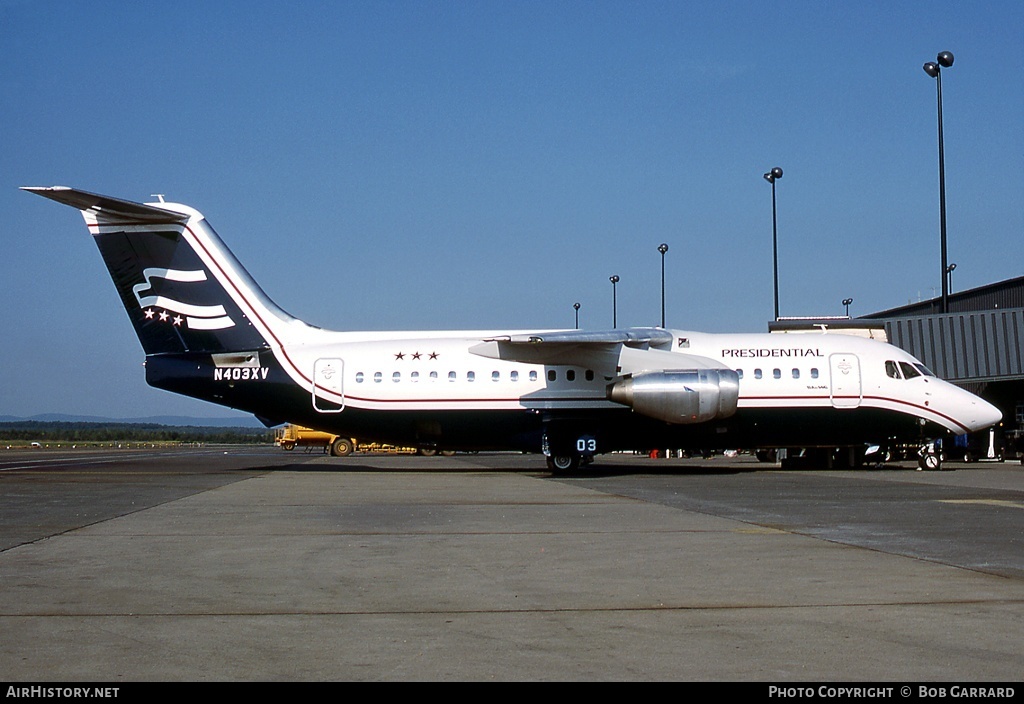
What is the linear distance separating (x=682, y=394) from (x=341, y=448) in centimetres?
3372

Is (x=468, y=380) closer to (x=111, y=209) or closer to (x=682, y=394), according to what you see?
(x=682, y=394)

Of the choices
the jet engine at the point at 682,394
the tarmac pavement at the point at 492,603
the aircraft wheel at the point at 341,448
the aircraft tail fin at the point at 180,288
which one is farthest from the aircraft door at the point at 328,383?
the aircraft wheel at the point at 341,448

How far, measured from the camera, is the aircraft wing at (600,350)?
→ 26547 mm

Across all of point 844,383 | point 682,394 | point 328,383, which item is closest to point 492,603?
point 682,394

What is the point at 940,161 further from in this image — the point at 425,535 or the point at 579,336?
the point at 425,535

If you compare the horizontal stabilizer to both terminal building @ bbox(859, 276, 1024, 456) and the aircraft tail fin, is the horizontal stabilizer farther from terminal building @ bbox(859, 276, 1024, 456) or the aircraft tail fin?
terminal building @ bbox(859, 276, 1024, 456)

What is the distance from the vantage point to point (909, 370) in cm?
2845

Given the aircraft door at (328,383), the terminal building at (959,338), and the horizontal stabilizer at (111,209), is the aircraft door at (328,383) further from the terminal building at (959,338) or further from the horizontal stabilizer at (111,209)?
the terminal building at (959,338)

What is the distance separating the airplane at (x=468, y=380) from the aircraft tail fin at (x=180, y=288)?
3cm

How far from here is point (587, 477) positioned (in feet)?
88.8

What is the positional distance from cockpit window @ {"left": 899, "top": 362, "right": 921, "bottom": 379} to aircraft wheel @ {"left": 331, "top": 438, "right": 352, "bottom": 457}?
3398 centimetres

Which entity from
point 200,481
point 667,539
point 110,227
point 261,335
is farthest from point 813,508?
point 110,227

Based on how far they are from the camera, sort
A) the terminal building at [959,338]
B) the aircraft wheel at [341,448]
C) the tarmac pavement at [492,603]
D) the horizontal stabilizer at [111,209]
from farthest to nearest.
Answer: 1. the aircraft wheel at [341,448]
2. the terminal building at [959,338]
3. the horizontal stabilizer at [111,209]
4. the tarmac pavement at [492,603]

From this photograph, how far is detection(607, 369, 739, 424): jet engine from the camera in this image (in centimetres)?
2617
